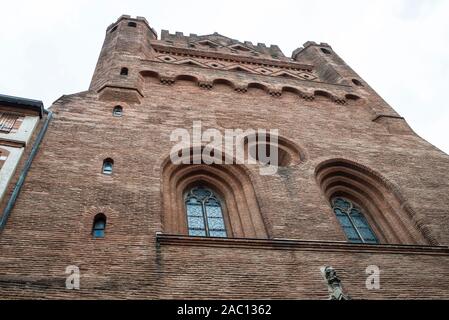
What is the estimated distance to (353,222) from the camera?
932 centimetres

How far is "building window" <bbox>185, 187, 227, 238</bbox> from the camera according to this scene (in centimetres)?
817

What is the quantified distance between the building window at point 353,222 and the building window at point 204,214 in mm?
2546

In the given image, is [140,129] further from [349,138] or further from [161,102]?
[349,138]

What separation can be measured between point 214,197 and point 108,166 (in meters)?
2.25

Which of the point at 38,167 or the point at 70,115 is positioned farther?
the point at 70,115

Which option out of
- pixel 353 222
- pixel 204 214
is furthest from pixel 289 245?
pixel 353 222

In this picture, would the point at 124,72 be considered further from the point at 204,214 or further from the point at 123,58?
the point at 204,214

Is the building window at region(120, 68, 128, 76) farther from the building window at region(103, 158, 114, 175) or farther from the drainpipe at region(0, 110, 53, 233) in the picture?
the building window at region(103, 158, 114, 175)

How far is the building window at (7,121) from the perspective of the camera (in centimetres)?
868

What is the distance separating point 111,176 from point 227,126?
3792 millimetres

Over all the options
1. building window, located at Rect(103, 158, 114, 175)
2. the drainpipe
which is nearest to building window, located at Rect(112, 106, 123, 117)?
the drainpipe

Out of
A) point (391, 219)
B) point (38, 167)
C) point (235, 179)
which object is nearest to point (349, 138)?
point (391, 219)

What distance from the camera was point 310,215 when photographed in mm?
8086

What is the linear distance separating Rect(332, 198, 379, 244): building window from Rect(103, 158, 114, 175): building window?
471 centimetres
